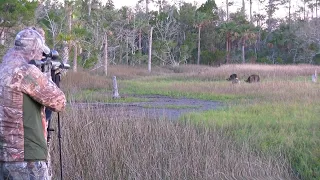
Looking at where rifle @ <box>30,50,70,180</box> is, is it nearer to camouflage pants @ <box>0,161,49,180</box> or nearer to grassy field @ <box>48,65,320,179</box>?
camouflage pants @ <box>0,161,49,180</box>

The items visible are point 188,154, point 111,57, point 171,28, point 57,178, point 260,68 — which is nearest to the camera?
point 57,178

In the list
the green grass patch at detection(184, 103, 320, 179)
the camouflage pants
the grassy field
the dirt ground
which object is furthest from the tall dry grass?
the camouflage pants

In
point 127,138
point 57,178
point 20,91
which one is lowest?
point 57,178

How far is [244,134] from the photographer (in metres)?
8.50

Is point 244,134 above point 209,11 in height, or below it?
below

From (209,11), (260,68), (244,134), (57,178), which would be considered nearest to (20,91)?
(57,178)

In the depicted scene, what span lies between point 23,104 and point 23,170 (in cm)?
50

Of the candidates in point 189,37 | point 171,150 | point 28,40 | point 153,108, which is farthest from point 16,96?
point 189,37

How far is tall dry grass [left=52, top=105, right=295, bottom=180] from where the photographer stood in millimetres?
6219

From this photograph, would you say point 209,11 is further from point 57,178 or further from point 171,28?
point 57,178

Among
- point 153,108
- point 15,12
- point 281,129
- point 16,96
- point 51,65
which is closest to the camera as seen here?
point 16,96

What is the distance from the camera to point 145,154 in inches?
255

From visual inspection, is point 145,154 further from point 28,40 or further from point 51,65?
point 28,40

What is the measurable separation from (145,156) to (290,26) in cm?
Result: 5059
